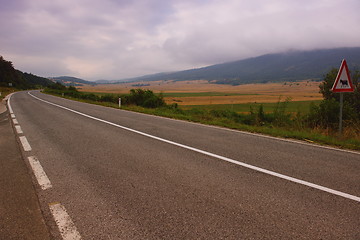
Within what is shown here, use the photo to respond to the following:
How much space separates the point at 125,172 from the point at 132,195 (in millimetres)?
909

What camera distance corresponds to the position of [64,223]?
2428 mm

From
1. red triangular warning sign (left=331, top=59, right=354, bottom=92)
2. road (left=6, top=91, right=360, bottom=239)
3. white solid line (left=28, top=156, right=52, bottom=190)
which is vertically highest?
red triangular warning sign (left=331, top=59, right=354, bottom=92)

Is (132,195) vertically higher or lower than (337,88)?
lower

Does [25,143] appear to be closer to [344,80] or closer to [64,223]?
[64,223]

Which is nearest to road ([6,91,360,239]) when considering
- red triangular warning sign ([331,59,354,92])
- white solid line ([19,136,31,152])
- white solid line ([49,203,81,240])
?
white solid line ([49,203,81,240])

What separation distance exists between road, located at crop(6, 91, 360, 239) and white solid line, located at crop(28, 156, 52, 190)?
0.04 meters

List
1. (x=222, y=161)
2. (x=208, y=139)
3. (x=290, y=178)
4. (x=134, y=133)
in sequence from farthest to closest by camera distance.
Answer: (x=134, y=133), (x=208, y=139), (x=222, y=161), (x=290, y=178)

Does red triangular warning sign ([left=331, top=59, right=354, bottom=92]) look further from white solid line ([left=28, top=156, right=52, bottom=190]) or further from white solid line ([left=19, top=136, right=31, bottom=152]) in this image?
white solid line ([left=19, top=136, right=31, bottom=152])

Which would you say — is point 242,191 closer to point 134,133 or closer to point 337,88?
point 134,133

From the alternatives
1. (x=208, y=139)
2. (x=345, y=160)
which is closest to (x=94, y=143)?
(x=208, y=139)

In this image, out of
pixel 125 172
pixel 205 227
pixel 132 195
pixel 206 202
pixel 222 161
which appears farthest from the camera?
pixel 222 161

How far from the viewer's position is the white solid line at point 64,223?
2236 millimetres

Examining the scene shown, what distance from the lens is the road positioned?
234 centimetres

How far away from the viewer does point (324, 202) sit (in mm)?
2873
